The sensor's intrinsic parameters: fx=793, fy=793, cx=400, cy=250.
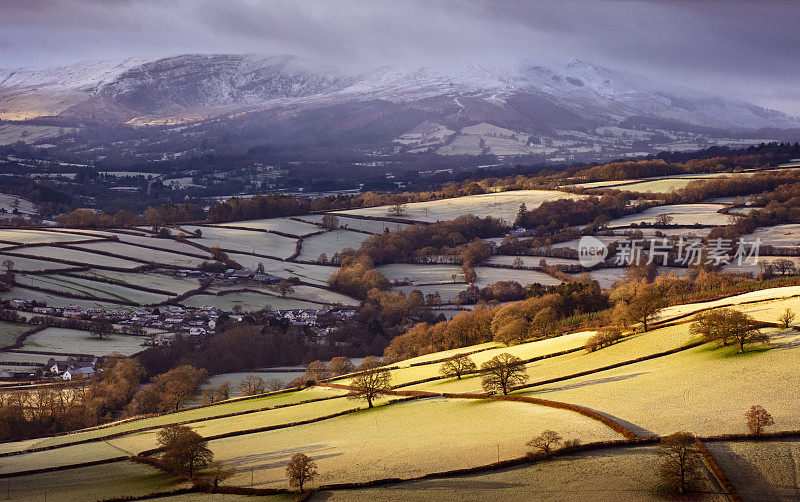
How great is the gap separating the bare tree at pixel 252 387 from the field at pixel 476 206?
6846 centimetres

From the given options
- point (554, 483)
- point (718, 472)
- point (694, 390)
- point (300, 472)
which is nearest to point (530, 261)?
point (694, 390)

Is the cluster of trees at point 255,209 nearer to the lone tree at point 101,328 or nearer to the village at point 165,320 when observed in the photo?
the village at point 165,320

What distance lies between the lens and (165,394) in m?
54.1

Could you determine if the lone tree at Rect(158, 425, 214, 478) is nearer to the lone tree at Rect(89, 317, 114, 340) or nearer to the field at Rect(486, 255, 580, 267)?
the lone tree at Rect(89, 317, 114, 340)

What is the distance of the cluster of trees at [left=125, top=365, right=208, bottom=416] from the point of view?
53375mm

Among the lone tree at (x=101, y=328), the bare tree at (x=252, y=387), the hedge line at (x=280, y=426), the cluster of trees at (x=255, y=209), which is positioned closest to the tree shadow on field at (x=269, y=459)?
the hedge line at (x=280, y=426)

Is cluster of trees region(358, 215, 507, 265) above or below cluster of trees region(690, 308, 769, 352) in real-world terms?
above

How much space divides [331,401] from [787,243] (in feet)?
218

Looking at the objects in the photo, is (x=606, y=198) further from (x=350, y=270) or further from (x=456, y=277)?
(x=350, y=270)

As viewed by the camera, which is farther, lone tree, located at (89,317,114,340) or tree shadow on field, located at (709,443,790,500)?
lone tree, located at (89,317,114,340)

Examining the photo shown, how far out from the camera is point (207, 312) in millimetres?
79500

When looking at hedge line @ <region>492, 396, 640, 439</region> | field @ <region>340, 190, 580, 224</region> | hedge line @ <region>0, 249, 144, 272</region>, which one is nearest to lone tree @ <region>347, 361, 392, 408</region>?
hedge line @ <region>492, 396, 640, 439</region>

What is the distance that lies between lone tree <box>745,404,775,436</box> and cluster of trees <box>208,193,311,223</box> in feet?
353

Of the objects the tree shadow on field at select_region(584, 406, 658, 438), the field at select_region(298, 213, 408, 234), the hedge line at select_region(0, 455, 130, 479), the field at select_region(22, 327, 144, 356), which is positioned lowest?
the hedge line at select_region(0, 455, 130, 479)
